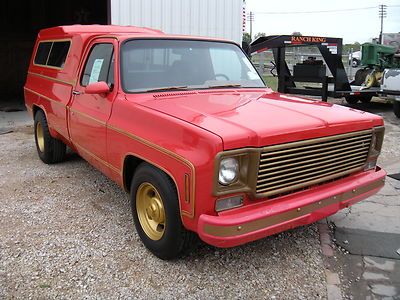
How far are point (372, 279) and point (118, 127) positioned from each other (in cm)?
245

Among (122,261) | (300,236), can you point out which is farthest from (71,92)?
(300,236)

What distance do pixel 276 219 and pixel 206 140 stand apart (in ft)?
2.49

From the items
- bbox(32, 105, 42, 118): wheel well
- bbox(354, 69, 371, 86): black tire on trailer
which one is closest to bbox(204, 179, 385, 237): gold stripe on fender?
bbox(32, 105, 42, 118): wheel well

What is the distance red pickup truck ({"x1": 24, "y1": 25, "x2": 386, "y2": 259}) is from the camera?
2826 mm

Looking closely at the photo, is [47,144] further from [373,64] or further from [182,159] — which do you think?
[373,64]

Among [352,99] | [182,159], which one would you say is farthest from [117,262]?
[352,99]

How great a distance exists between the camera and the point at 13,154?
6.86 m

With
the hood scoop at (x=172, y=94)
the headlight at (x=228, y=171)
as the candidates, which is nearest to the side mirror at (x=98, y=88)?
the hood scoop at (x=172, y=94)

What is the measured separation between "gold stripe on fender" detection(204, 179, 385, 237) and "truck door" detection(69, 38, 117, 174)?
67.8 inches

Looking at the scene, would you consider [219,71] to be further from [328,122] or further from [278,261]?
[278,261]

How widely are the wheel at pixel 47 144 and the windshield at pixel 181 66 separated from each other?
2.44 meters

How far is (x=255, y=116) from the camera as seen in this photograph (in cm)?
323

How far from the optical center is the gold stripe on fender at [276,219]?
2.76 metres

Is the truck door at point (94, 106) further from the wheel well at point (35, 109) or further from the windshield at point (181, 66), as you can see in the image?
the wheel well at point (35, 109)
